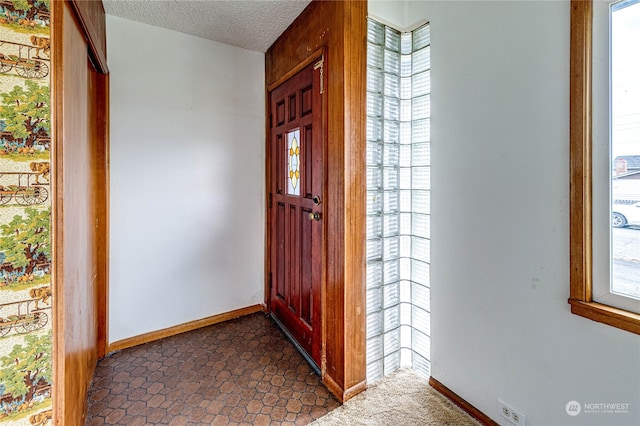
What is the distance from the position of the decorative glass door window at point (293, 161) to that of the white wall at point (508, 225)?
3.24ft

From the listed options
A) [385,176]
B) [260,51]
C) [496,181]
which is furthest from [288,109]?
[496,181]

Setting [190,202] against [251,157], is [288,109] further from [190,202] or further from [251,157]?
[190,202]

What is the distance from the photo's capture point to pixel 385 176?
191cm

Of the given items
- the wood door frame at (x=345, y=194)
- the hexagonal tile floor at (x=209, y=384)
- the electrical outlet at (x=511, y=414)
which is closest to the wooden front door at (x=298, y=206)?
the wood door frame at (x=345, y=194)

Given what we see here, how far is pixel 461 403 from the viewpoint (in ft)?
5.48

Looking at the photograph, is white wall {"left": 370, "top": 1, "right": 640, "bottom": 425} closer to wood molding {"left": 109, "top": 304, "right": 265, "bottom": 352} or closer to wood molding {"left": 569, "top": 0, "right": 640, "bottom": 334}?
wood molding {"left": 569, "top": 0, "right": 640, "bottom": 334}

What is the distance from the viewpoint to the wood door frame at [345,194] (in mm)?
1736

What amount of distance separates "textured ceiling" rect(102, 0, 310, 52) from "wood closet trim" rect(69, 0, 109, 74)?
16cm

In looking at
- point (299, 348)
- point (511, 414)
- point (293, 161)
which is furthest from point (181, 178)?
point (511, 414)

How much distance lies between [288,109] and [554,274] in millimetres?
2036

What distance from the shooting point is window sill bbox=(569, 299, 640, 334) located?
→ 41.9 inches

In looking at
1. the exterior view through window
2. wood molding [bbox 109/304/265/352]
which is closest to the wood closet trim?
wood molding [bbox 109/304/265/352]

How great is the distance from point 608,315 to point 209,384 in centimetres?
207

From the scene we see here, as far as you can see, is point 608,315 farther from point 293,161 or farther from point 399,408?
point 293,161
